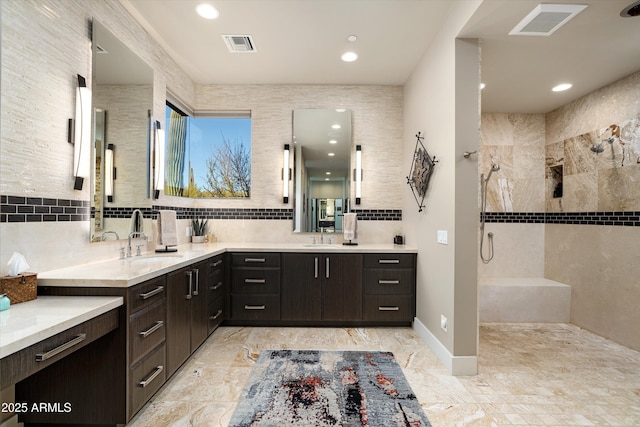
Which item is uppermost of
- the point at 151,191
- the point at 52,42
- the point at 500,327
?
the point at 52,42

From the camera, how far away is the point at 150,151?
9.82 feet

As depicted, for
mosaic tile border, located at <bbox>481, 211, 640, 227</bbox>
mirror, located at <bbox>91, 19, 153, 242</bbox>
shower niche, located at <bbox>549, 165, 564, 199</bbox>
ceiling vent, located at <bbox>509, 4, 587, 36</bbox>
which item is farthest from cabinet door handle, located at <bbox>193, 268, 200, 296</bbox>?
shower niche, located at <bbox>549, 165, 564, 199</bbox>

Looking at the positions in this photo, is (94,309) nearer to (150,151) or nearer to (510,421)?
(150,151)

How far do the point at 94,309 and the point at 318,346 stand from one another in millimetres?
2022

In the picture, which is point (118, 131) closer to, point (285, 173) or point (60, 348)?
point (60, 348)

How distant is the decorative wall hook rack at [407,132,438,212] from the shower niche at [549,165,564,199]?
6.63 feet

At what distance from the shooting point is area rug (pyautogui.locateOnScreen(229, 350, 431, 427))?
1.93 metres

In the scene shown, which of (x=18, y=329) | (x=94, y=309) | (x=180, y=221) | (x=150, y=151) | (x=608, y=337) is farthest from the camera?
(x=180, y=221)

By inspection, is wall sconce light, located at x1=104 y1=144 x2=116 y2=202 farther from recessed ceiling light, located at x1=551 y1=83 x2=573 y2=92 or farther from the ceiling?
recessed ceiling light, located at x1=551 y1=83 x2=573 y2=92

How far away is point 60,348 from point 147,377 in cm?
77

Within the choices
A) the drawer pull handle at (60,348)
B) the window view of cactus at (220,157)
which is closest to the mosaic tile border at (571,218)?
the window view of cactus at (220,157)

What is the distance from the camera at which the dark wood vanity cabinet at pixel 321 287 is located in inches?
138

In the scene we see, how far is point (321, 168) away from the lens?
4113 millimetres

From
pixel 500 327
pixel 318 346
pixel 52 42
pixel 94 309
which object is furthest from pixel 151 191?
pixel 500 327
